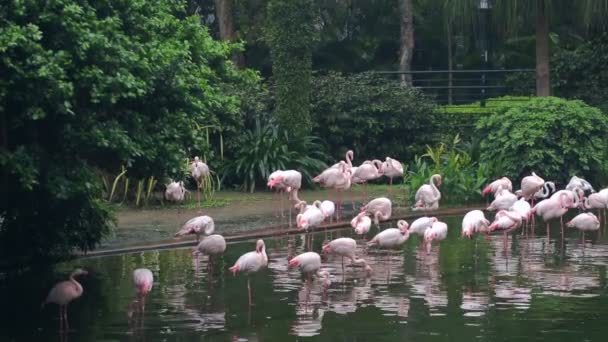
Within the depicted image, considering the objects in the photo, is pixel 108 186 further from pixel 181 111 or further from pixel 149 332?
pixel 149 332

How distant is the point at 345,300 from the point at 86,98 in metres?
3.46

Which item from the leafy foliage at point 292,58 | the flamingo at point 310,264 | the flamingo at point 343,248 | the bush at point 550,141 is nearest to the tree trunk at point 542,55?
the bush at point 550,141

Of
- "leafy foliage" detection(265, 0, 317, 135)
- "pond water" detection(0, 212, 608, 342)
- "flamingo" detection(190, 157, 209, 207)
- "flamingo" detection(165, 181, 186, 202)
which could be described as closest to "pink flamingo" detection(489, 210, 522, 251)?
"pond water" detection(0, 212, 608, 342)

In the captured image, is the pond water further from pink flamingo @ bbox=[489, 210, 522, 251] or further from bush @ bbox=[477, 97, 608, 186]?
bush @ bbox=[477, 97, 608, 186]

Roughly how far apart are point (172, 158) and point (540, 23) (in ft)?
54.9

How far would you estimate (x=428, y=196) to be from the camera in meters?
19.7

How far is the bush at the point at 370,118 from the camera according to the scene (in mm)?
25578

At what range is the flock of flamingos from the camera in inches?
493

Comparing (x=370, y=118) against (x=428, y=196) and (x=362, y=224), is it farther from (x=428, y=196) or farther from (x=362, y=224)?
(x=362, y=224)

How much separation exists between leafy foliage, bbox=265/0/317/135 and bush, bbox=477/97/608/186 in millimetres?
3969

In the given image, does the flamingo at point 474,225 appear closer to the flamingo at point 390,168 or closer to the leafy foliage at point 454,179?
the leafy foliage at point 454,179

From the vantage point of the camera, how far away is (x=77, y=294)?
36.3 ft

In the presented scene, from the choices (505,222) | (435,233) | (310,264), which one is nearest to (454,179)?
(505,222)

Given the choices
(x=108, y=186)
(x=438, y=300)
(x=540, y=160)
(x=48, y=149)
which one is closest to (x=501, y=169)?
(x=540, y=160)
